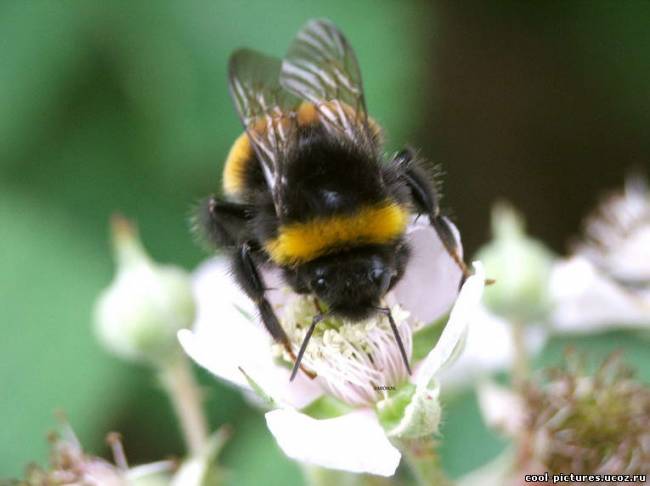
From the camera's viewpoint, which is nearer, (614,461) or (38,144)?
(614,461)

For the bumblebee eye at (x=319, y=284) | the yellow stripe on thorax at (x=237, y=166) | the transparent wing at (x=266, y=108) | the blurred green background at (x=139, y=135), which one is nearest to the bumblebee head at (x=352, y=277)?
the bumblebee eye at (x=319, y=284)

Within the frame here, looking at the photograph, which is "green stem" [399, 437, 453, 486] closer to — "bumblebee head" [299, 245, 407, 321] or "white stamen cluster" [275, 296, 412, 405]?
"white stamen cluster" [275, 296, 412, 405]

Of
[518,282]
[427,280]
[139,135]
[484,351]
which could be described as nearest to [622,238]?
[484,351]

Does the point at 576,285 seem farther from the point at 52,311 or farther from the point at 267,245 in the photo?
the point at 52,311

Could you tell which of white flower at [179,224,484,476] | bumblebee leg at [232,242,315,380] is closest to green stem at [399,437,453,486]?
white flower at [179,224,484,476]

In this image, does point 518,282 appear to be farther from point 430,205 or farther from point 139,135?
point 139,135

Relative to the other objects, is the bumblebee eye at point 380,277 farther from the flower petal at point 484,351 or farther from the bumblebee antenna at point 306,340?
the flower petal at point 484,351

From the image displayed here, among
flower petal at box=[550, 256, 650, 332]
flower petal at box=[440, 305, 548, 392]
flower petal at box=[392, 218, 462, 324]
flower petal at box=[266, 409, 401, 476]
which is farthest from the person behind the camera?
flower petal at box=[440, 305, 548, 392]

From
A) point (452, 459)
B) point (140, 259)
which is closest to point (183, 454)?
point (452, 459)
